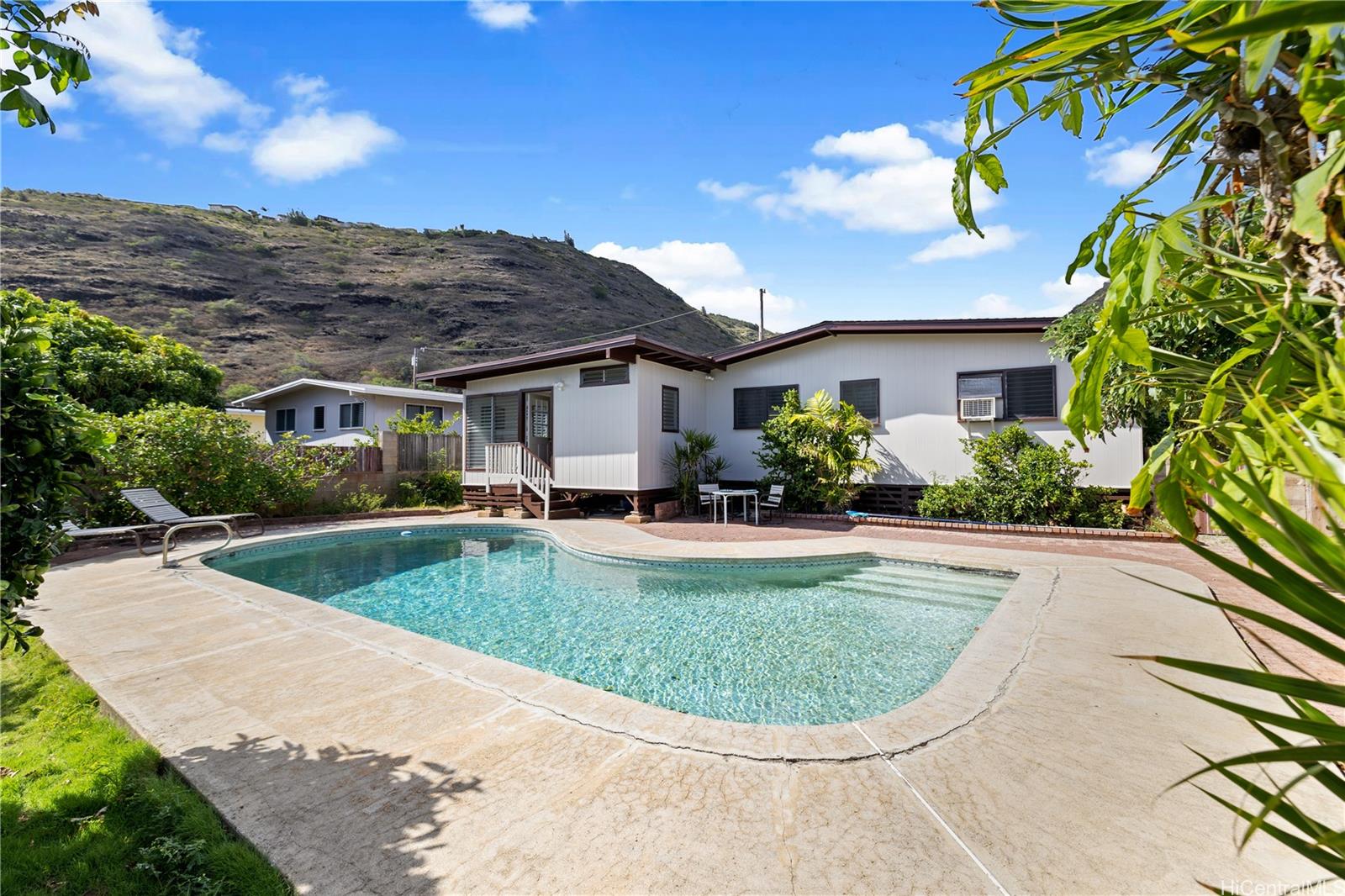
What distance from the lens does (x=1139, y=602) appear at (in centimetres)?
543

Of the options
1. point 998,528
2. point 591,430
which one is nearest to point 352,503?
point 591,430

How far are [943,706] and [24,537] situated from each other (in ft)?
14.9

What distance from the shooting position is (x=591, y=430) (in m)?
12.9

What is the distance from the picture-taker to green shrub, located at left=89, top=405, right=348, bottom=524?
9.68m

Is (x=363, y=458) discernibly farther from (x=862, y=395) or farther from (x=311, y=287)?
(x=311, y=287)

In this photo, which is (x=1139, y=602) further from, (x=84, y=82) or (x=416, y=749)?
(x=84, y=82)

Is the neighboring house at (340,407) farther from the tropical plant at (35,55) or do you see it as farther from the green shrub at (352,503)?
the tropical plant at (35,55)

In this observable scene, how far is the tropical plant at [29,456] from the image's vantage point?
2018 millimetres

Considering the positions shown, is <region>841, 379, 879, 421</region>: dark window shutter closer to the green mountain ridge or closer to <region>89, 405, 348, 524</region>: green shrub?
<region>89, 405, 348, 524</region>: green shrub

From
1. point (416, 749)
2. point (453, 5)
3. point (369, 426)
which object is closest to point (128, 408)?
point (369, 426)

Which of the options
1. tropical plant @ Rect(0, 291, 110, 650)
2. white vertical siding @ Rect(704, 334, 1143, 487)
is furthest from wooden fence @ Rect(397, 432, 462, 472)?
tropical plant @ Rect(0, 291, 110, 650)

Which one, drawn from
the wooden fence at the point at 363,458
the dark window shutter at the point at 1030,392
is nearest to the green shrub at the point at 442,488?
the wooden fence at the point at 363,458

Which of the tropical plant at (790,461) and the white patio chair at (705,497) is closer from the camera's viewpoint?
the tropical plant at (790,461)

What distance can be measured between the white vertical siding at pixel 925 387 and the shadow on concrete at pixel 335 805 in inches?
439
